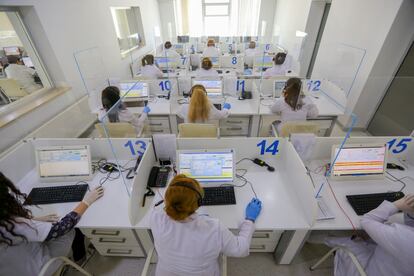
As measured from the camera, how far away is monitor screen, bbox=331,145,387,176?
1.52 metres

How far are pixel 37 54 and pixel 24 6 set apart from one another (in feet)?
1.94

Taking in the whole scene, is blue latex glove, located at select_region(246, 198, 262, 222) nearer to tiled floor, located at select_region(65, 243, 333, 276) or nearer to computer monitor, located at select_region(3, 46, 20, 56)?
tiled floor, located at select_region(65, 243, 333, 276)

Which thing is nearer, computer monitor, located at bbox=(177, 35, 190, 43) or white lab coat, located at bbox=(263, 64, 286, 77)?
white lab coat, located at bbox=(263, 64, 286, 77)

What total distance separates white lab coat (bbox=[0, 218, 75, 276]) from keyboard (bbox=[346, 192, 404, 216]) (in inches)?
78.5

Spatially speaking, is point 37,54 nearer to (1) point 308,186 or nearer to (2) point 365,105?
(1) point 308,186

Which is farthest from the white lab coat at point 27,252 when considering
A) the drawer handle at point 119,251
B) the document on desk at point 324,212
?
the document on desk at point 324,212

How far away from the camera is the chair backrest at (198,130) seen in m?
2.07

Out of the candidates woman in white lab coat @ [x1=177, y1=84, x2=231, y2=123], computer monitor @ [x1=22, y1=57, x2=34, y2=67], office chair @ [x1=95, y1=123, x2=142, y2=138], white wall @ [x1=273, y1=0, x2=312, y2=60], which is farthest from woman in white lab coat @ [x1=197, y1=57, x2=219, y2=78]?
white wall @ [x1=273, y1=0, x2=312, y2=60]

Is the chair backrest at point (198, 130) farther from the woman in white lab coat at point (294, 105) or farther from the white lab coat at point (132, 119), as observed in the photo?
the woman in white lab coat at point (294, 105)

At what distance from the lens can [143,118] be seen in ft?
8.78

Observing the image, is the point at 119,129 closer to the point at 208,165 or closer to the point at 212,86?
the point at 208,165

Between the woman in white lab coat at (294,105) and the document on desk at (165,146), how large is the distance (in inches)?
54.7

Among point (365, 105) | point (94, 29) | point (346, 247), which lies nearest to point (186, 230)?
point (346, 247)

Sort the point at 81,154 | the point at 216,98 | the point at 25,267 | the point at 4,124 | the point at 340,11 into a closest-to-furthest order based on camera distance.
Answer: the point at 25,267 < the point at 81,154 < the point at 4,124 < the point at 216,98 < the point at 340,11
